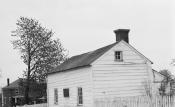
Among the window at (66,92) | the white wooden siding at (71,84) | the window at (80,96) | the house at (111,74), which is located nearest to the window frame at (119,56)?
the house at (111,74)

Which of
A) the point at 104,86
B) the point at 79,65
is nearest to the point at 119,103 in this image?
the point at 104,86

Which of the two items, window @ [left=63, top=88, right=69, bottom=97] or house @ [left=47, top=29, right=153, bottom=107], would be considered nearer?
house @ [left=47, top=29, right=153, bottom=107]

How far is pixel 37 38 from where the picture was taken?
55.0 meters

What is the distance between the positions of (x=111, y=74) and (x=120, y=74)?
0.73m

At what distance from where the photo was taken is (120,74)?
89.8 feet

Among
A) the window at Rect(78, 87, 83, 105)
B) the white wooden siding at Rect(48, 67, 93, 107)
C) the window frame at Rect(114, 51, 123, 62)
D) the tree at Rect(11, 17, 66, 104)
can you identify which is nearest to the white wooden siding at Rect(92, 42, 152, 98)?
the window frame at Rect(114, 51, 123, 62)

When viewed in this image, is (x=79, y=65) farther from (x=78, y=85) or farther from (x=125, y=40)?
(x=125, y=40)

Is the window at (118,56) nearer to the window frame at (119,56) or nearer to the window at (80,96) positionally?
the window frame at (119,56)

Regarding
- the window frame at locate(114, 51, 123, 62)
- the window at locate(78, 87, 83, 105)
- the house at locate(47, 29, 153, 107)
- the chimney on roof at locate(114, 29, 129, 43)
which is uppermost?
the chimney on roof at locate(114, 29, 129, 43)

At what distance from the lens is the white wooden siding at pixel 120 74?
2648cm

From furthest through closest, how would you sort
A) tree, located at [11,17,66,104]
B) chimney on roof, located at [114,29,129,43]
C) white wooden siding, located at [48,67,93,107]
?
1. tree, located at [11,17,66,104]
2. chimney on roof, located at [114,29,129,43]
3. white wooden siding, located at [48,67,93,107]

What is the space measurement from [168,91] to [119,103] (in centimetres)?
893

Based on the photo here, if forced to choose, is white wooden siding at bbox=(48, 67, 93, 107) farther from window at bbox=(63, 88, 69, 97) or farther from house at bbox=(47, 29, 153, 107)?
window at bbox=(63, 88, 69, 97)

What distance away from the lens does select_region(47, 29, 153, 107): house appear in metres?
26.4
